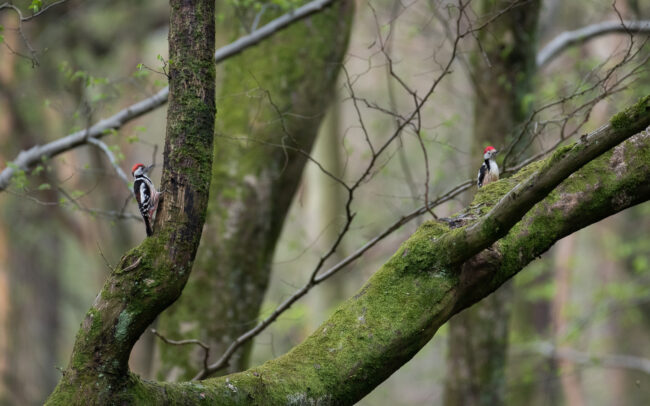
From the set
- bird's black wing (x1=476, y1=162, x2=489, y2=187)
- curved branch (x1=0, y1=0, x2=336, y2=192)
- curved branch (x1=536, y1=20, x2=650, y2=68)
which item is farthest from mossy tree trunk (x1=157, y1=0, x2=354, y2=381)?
curved branch (x1=536, y1=20, x2=650, y2=68)

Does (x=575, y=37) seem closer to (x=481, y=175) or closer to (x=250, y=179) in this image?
(x=481, y=175)

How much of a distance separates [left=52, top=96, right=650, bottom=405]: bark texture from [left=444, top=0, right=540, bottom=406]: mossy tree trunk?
3492 millimetres

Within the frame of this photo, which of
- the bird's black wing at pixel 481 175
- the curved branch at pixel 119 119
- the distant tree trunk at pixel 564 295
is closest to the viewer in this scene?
the bird's black wing at pixel 481 175

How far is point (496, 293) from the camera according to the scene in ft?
22.1

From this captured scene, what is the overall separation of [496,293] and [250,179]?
2.94 m

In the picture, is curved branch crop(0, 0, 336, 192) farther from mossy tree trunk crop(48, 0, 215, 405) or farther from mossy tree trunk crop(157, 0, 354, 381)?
mossy tree trunk crop(48, 0, 215, 405)

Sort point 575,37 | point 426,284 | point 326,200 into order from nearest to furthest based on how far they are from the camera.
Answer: point 426,284 < point 575,37 < point 326,200

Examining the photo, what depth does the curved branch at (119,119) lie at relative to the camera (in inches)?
208

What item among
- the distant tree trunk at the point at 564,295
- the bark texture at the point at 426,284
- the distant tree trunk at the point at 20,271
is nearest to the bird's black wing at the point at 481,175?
the bark texture at the point at 426,284

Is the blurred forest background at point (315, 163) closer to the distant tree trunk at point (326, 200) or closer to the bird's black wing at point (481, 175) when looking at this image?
the distant tree trunk at point (326, 200)

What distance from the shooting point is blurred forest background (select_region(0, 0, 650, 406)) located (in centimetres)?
540

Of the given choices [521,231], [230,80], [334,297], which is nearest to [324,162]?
[334,297]

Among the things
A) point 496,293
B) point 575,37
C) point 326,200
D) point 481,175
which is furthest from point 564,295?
point 481,175

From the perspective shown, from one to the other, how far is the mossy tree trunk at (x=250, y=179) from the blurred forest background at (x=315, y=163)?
0.02 metres
